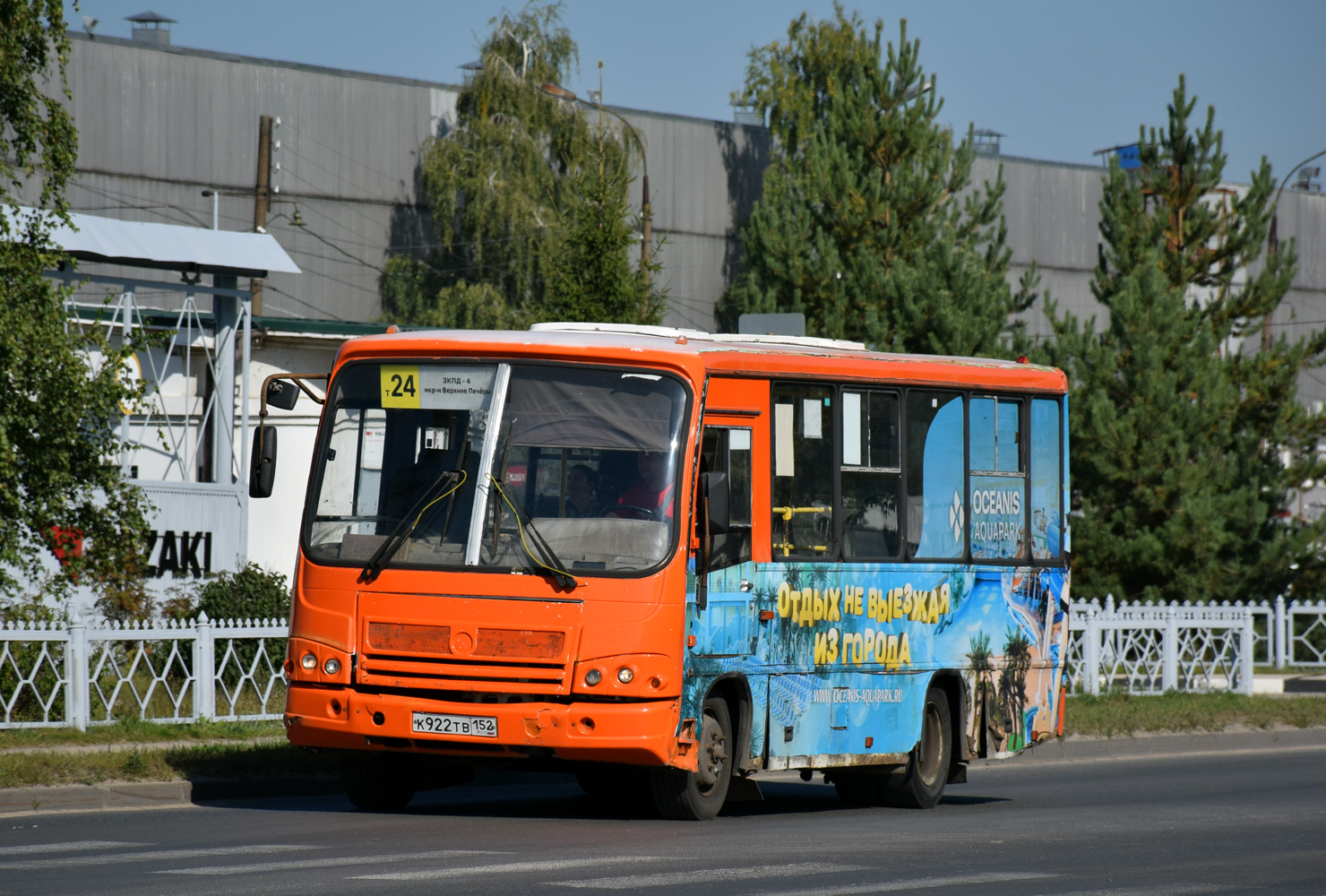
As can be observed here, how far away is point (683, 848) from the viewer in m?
10.3

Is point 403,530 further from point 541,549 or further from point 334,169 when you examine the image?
point 334,169

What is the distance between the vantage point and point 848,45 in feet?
195

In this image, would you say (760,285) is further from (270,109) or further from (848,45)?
(848,45)

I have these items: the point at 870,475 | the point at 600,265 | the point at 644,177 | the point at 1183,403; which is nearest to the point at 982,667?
the point at 870,475

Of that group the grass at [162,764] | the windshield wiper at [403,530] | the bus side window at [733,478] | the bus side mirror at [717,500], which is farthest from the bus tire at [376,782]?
the bus side mirror at [717,500]

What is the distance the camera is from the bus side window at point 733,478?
472 inches

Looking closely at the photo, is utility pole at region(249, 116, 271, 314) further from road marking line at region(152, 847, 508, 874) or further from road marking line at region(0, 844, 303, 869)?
road marking line at region(152, 847, 508, 874)

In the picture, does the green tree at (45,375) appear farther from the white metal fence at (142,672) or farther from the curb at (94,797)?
the curb at (94,797)

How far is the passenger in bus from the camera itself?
453 inches

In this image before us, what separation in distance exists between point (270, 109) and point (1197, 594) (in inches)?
1148

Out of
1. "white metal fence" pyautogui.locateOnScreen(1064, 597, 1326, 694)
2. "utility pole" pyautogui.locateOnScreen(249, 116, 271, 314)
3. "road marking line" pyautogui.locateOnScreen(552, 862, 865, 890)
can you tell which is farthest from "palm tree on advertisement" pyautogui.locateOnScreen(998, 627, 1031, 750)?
"utility pole" pyautogui.locateOnScreen(249, 116, 271, 314)

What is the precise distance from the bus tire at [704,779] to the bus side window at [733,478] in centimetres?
94

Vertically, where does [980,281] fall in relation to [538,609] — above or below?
above

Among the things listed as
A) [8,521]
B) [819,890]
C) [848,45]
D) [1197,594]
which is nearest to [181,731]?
[8,521]
